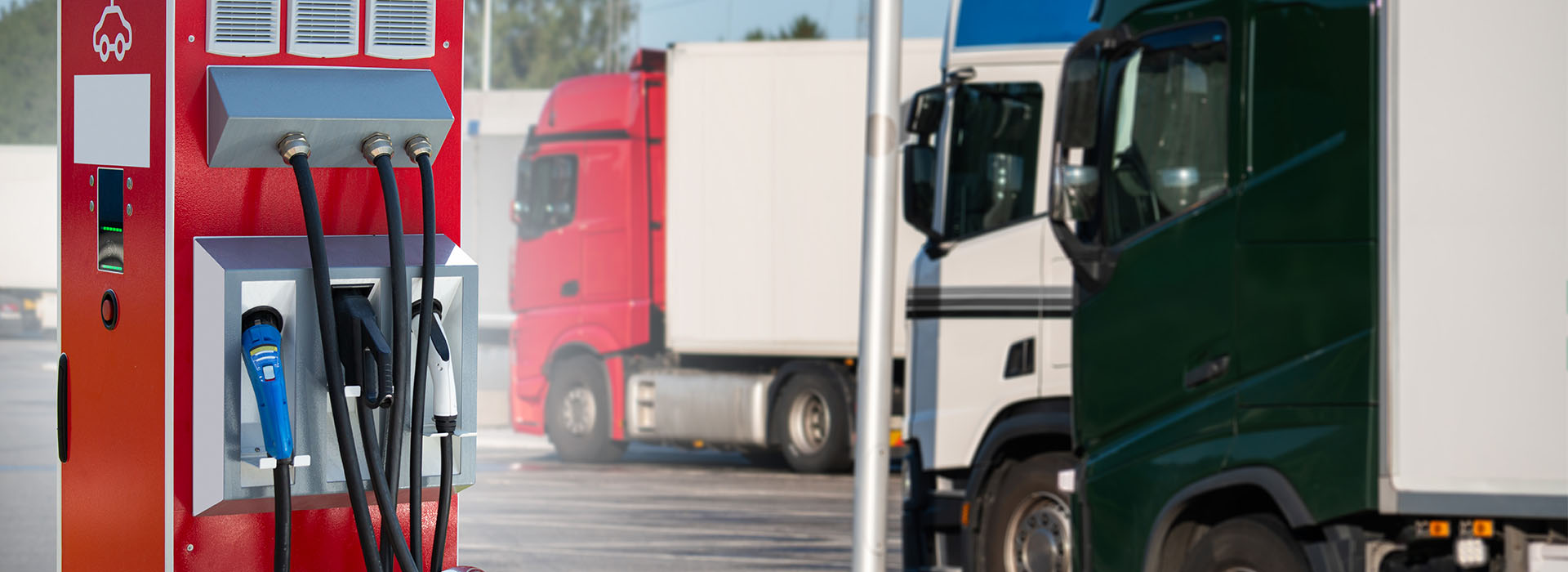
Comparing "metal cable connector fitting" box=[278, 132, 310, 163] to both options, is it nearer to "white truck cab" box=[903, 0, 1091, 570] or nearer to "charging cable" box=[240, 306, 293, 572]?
"charging cable" box=[240, 306, 293, 572]

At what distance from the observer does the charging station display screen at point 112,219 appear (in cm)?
305

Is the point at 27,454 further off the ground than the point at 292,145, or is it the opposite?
the point at 292,145

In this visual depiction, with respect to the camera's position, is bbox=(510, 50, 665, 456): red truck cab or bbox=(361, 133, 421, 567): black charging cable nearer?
bbox=(361, 133, 421, 567): black charging cable

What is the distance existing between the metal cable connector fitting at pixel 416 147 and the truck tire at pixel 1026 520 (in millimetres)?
4602

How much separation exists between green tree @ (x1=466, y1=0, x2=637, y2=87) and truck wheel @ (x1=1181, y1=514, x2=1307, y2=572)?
123 feet

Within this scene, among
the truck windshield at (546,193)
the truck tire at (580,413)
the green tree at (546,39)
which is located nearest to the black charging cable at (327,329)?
the truck windshield at (546,193)

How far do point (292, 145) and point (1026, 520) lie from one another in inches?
200

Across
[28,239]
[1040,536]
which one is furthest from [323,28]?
[28,239]

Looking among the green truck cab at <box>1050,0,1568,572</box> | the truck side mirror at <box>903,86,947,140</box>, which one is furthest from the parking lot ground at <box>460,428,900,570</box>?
the green truck cab at <box>1050,0,1568,572</box>

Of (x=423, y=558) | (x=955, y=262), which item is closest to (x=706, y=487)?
(x=955, y=262)

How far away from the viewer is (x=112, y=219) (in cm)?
308

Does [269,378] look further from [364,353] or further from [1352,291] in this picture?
[1352,291]

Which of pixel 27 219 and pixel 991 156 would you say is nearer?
pixel 991 156

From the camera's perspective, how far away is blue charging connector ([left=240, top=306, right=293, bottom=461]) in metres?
2.79
